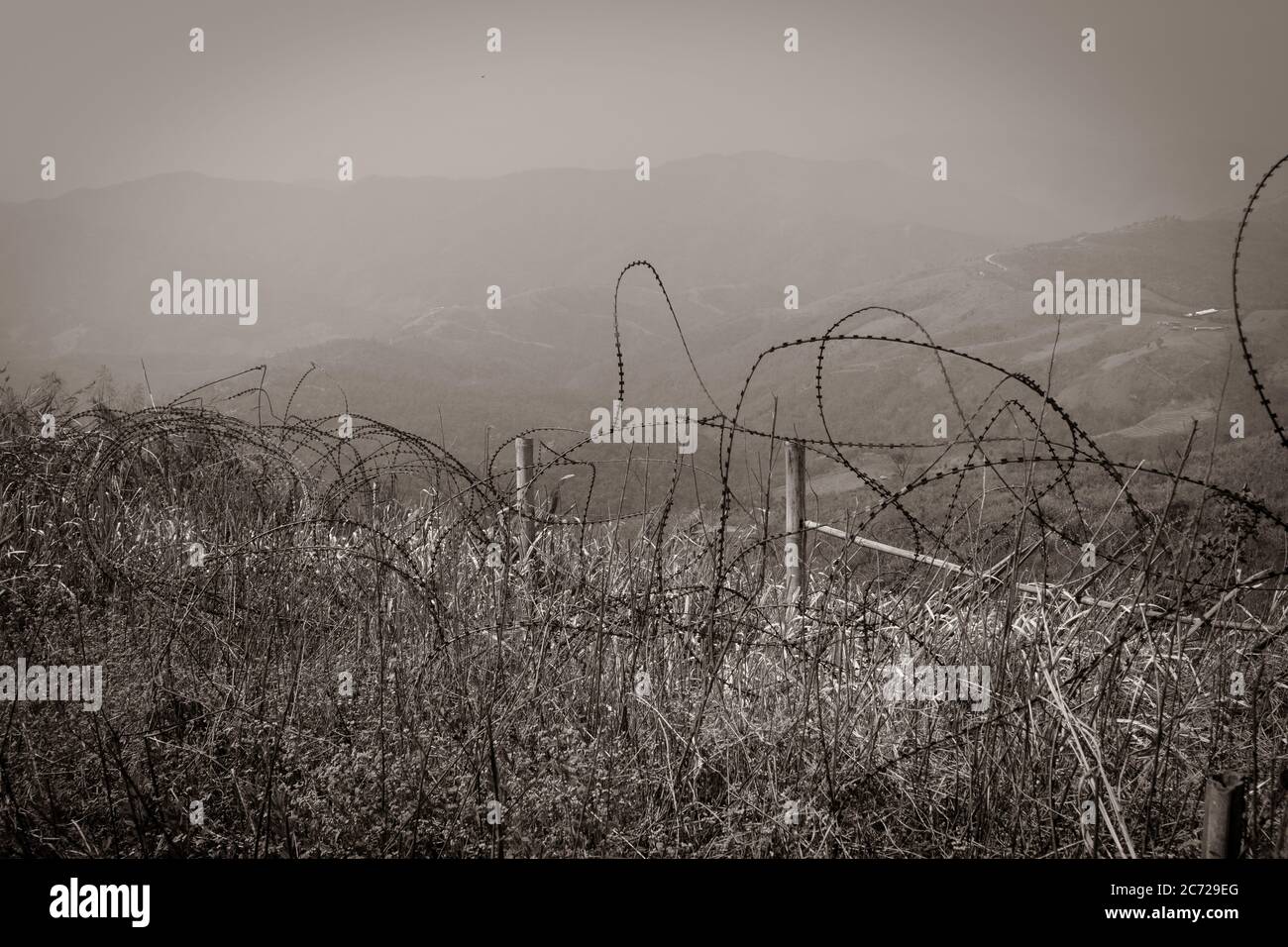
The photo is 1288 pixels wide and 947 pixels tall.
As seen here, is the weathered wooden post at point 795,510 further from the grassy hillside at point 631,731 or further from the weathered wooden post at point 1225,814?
the weathered wooden post at point 1225,814

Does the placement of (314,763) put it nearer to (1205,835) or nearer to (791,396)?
(1205,835)

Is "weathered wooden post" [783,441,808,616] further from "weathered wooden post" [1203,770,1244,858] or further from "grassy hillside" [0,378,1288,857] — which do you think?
"weathered wooden post" [1203,770,1244,858]

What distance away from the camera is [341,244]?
115125 millimetres

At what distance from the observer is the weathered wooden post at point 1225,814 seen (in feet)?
6.29

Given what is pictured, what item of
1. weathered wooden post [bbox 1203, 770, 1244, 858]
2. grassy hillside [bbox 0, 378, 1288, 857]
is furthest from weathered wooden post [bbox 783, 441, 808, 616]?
weathered wooden post [bbox 1203, 770, 1244, 858]

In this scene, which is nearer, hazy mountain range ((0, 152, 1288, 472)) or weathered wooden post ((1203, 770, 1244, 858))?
weathered wooden post ((1203, 770, 1244, 858))

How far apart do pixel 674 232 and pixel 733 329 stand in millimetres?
53302

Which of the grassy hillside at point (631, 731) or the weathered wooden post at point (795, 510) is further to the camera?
the weathered wooden post at point (795, 510)

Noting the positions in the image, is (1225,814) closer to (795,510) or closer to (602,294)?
(795,510)

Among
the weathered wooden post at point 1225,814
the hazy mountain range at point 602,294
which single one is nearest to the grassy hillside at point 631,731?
the weathered wooden post at point 1225,814

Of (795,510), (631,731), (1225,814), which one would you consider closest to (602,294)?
(795,510)

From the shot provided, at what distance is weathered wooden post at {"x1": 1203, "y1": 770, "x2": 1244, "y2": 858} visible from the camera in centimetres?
192

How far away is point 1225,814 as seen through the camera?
193cm

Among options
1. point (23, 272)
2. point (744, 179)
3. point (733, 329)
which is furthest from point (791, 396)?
point (744, 179)
